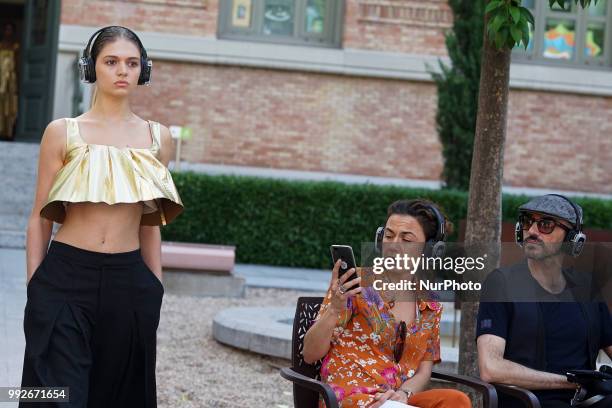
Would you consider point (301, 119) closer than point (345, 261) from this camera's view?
No

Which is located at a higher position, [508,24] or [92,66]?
[508,24]

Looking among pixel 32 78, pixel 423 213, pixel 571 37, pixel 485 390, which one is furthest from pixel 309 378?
pixel 571 37

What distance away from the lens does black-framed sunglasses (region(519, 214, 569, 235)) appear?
4.47 metres

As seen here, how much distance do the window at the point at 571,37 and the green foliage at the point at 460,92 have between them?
8.20ft

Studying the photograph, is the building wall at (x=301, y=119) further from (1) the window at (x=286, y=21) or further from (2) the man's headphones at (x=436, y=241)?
(2) the man's headphones at (x=436, y=241)

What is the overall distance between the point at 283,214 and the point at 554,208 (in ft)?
35.0

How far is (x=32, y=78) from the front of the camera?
18328mm

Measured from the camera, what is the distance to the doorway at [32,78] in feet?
58.7

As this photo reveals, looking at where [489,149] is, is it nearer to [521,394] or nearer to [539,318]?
[539,318]

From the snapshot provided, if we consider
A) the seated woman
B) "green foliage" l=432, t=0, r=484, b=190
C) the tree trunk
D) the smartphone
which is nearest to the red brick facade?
"green foliage" l=432, t=0, r=484, b=190

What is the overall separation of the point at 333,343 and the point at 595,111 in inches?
579

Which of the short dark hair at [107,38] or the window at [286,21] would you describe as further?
the window at [286,21]

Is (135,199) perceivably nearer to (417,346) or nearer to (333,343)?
(333,343)

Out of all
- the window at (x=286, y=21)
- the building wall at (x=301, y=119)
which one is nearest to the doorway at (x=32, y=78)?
the building wall at (x=301, y=119)
